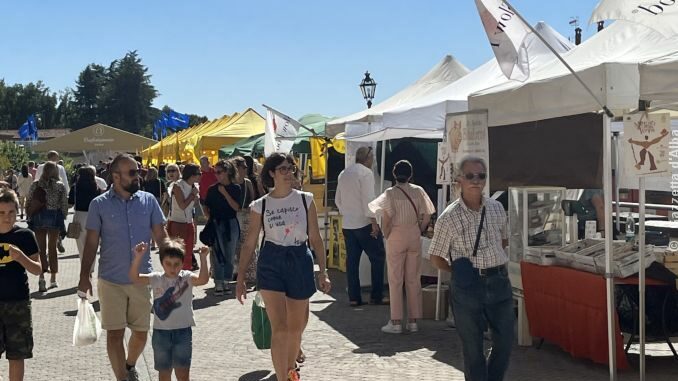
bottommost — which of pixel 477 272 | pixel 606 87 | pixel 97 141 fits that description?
pixel 477 272

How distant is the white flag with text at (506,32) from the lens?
6.66 meters

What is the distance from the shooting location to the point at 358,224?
35.1 feet

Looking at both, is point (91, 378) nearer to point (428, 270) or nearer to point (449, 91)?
point (428, 270)

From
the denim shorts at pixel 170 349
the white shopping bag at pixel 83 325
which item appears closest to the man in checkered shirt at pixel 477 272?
the denim shorts at pixel 170 349

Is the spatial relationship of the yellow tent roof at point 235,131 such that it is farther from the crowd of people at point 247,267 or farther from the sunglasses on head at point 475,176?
the sunglasses on head at point 475,176

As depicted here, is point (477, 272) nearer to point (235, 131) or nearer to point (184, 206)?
point (184, 206)

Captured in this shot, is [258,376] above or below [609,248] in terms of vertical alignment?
below

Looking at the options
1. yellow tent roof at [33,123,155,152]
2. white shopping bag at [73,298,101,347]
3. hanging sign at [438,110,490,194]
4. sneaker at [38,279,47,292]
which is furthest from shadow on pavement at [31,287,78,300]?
yellow tent roof at [33,123,155,152]

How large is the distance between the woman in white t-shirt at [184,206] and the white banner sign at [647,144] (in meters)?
6.90

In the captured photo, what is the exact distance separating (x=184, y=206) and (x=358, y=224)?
2.72 m

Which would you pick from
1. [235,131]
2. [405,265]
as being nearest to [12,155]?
[235,131]

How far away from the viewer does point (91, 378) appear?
714cm

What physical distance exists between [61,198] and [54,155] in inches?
101

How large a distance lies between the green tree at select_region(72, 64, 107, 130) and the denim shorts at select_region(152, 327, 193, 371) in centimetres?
11640
